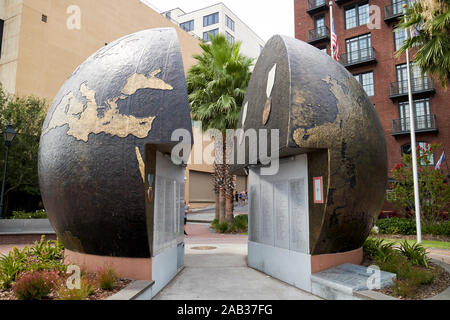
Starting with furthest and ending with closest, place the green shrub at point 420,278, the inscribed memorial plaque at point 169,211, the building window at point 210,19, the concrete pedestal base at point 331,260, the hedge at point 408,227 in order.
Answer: the building window at point 210,19 < the hedge at point 408,227 < the inscribed memorial plaque at point 169,211 < the concrete pedestal base at point 331,260 < the green shrub at point 420,278

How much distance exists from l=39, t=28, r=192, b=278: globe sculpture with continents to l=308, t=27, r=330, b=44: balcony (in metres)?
24.4

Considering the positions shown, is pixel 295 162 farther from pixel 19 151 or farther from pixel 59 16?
pixel 59 16

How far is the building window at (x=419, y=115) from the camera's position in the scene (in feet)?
75.4

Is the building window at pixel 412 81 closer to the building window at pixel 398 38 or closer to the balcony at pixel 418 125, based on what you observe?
the building window at pixel 398 38

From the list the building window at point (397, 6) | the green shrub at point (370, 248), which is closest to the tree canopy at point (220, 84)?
the green shrub at point (370, 248)

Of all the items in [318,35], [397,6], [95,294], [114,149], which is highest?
[397,6]

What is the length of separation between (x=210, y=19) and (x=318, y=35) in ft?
93.0

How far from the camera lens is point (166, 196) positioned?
766cm

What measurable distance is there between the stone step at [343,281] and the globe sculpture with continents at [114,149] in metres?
3.33

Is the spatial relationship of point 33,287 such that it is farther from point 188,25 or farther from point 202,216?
point 188,25

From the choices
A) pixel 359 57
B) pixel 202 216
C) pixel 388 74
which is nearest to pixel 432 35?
pixel 388 74

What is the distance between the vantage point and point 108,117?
6172mm

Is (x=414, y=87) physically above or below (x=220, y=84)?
above

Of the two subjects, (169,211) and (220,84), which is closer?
(169,211)
